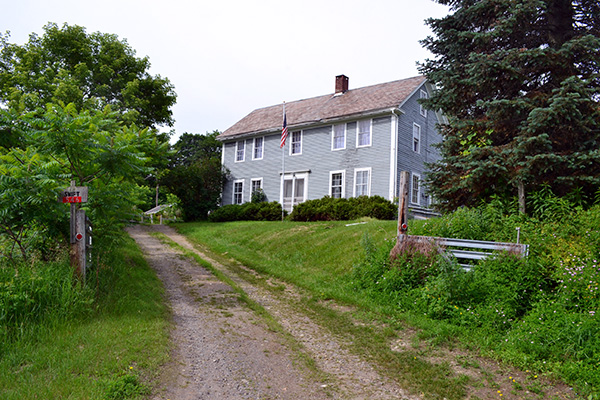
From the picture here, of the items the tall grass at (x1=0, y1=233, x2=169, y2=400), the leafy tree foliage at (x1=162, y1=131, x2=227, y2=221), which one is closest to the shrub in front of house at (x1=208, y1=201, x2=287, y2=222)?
the leafy tree foliage at (x1=162, y1=131, x2=227, y2=221)

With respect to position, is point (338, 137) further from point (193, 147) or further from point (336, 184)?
point (193, 147)

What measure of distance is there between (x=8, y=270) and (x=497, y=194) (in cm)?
1045

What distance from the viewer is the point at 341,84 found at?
26047 millimetres

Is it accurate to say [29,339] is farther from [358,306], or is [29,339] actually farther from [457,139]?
[457,139]

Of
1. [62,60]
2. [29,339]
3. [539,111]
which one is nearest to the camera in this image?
[29,339]

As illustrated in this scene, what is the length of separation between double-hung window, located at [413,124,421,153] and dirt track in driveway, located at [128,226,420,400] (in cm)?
1600

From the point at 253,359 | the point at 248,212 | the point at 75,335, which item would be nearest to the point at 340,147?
the point at 248,212

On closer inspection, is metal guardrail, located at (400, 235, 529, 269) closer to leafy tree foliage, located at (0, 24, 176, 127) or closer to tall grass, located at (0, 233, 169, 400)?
tall grass, located at (0, 233, 169, 400)

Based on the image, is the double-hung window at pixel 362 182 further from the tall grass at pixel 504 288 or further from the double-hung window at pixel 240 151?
the tall grass at pixel 504 288

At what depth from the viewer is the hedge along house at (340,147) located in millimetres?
20891

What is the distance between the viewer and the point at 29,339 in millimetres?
5473

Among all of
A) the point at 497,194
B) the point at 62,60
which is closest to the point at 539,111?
the point at 497,194

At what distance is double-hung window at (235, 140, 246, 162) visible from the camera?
89.9ft

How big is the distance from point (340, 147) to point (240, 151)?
8.06 m
